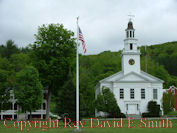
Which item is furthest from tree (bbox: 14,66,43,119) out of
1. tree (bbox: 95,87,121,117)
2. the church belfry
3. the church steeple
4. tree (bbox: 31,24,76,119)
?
the church steeple

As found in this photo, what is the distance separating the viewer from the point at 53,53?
43.0 m

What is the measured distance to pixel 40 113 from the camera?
4906 cm

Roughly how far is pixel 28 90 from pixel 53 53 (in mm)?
6691

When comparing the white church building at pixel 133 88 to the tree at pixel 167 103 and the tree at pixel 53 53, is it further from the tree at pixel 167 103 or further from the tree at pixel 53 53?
the tree at pixel 53 53

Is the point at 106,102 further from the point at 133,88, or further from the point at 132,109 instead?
the point at 133,88

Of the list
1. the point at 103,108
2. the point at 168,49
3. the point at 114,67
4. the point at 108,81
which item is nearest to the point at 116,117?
the point at 103,108

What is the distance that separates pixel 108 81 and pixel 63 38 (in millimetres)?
10251

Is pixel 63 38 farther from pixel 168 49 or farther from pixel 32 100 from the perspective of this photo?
pixel 168 49

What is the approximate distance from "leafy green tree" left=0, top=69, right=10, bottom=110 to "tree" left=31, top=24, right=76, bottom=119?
4958 mm

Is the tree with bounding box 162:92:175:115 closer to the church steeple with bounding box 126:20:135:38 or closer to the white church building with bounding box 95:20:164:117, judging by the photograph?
the white church building with bounding box 95:20:164:117

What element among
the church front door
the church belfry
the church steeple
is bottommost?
the church front door

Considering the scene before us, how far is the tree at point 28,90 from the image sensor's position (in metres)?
39.2

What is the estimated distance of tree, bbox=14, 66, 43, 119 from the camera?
39156mm

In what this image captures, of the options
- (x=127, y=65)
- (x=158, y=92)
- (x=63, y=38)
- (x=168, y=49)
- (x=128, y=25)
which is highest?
(x=168, y=49)
